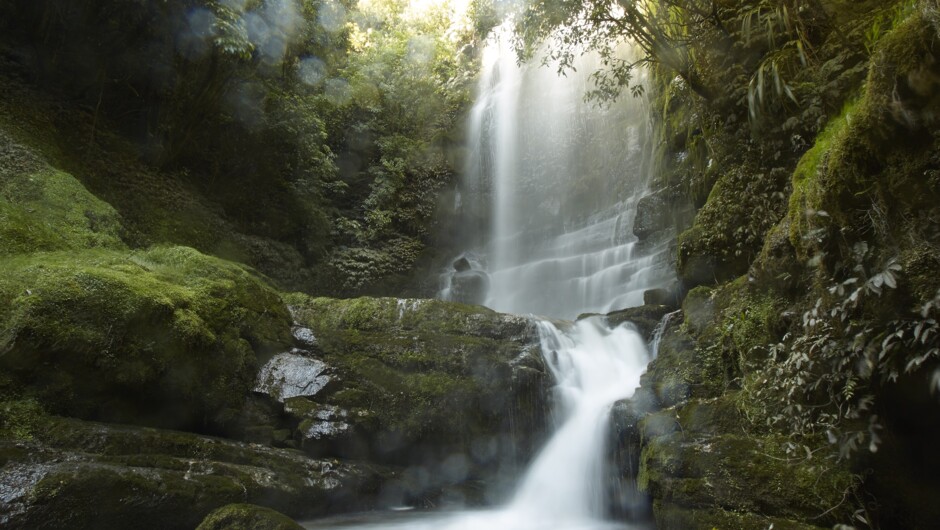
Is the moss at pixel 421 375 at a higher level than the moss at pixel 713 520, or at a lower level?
higher

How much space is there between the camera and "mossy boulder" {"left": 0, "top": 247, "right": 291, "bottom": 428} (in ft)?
15.1

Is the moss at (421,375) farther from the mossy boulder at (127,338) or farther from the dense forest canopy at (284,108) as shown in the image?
the dense forest canopy at (284,108)

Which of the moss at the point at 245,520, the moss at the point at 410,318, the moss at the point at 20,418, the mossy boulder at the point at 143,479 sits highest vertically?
the moss at the point at 410,318

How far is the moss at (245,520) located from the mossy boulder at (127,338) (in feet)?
6.14

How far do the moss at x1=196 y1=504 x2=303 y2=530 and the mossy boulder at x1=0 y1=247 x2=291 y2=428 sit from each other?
1872 millimetres

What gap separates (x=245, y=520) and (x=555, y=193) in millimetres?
13556

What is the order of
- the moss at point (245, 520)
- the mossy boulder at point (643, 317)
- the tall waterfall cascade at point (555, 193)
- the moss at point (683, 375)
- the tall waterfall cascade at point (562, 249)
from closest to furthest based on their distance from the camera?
the moss at point (245, 520)
the moss at point (683, 375)
the tall waterfall cascade at point (562, 249)
the mossy boulder at point (643, 317)
the tall waterfall cascade at point (555, 193)

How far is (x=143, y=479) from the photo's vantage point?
168 inches

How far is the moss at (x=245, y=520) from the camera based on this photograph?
3881mm

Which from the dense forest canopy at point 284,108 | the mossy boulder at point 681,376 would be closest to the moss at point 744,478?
the mossy boulder at point 681,376

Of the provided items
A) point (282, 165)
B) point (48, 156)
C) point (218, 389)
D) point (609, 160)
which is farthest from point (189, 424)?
point (609, 160)

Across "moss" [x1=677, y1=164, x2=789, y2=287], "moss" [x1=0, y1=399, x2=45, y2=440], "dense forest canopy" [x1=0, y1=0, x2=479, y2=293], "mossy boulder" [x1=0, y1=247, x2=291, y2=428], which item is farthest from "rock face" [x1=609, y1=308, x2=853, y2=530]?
"dense forest canopy" [x1=0, y1=0, x2=479, y2=293]

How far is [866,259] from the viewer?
3861 millimetres

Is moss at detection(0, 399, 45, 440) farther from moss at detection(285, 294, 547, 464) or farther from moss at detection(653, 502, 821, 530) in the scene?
moss at detection(653, 502, 821, 530)
